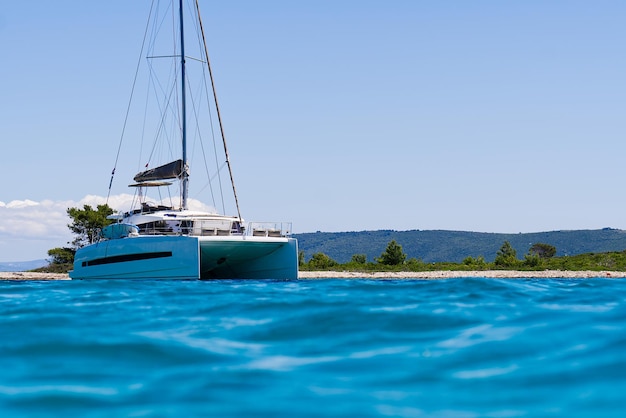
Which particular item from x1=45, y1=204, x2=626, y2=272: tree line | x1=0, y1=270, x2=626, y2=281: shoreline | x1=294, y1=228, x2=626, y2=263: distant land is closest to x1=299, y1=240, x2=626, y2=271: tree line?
x1=45, y1=204, x2=626, y2=272: tree line

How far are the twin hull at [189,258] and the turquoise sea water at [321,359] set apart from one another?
11.0 metres

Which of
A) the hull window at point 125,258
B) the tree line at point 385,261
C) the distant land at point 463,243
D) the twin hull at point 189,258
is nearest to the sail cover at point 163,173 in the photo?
the twin hull at point 189,258

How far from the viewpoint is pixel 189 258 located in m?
17.6

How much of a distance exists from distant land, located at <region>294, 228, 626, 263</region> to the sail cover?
235 feet

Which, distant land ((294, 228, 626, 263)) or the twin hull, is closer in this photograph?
the twin hull

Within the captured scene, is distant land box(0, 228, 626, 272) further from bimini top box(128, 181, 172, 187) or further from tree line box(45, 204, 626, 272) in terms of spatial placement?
bimini top box(128, 181, 172, 187)

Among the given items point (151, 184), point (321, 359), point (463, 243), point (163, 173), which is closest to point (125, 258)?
point (163, 173)

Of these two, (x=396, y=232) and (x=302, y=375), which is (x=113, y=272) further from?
(x=396, y=232)

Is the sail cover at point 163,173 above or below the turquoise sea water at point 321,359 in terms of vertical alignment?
above

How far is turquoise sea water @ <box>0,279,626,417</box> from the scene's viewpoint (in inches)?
135

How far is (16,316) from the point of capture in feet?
20.0

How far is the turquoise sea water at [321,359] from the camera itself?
11.3 feet

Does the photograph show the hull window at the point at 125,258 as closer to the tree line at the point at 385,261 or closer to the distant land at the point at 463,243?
the tree line at the point at 385,261

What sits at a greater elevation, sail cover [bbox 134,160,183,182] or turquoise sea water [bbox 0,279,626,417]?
sail cover [bbox 134,160,183,182]
